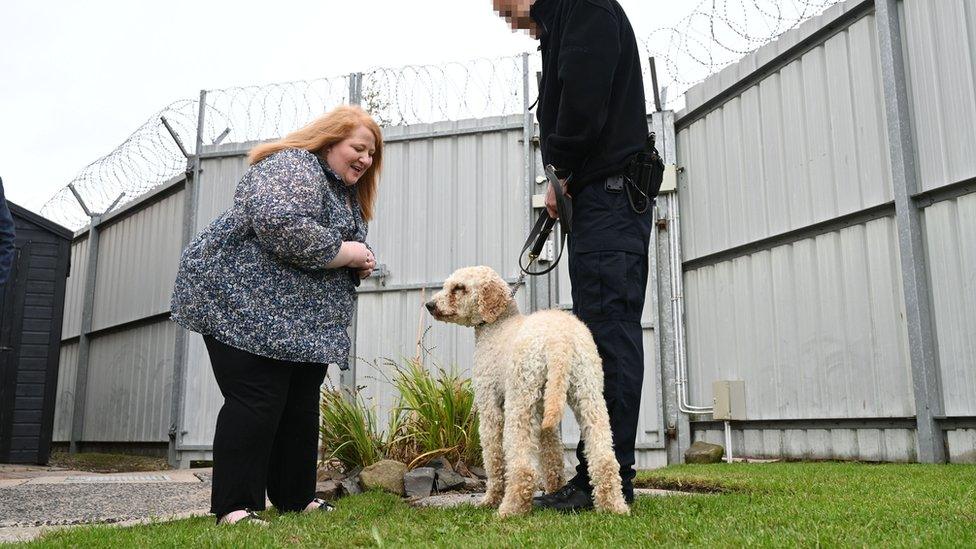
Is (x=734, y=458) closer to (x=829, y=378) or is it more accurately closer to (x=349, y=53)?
(x=829, y=378)

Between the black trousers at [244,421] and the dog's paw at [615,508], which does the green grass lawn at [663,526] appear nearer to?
the dog's paw at [615,508]

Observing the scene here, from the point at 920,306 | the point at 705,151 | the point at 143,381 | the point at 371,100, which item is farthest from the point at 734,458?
the point at 143,381

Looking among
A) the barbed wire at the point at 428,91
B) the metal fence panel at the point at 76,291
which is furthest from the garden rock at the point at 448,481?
the metal fence panel at the point at 76,291

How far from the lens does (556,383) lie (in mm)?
2871

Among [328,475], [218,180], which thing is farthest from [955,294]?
[218,180]

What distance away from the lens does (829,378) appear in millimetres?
6363

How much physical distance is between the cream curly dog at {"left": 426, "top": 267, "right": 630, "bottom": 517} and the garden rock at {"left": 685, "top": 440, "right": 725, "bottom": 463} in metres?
3.97

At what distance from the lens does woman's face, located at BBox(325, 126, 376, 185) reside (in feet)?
11.3

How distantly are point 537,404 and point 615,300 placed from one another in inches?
20.3

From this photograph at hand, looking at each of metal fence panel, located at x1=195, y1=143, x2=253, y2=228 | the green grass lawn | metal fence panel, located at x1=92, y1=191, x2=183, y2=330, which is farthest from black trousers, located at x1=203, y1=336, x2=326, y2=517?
metal fence panel, located at x1=92, y1=191, x2=183, y2=330

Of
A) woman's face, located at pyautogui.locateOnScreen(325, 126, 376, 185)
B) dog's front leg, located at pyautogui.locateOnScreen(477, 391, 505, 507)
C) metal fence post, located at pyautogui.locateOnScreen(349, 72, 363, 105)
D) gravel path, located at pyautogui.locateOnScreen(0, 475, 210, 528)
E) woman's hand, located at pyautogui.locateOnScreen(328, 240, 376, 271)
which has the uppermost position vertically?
metal fence post, located at pyautogui.locateOnScreen(349, 72, 363, 105)

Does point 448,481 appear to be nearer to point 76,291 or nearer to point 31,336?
point 31,336

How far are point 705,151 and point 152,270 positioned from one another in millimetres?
7678

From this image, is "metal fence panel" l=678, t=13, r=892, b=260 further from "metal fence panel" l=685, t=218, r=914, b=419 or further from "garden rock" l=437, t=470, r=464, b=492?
"garden rock" l=437, t=470, r=464, b=492
